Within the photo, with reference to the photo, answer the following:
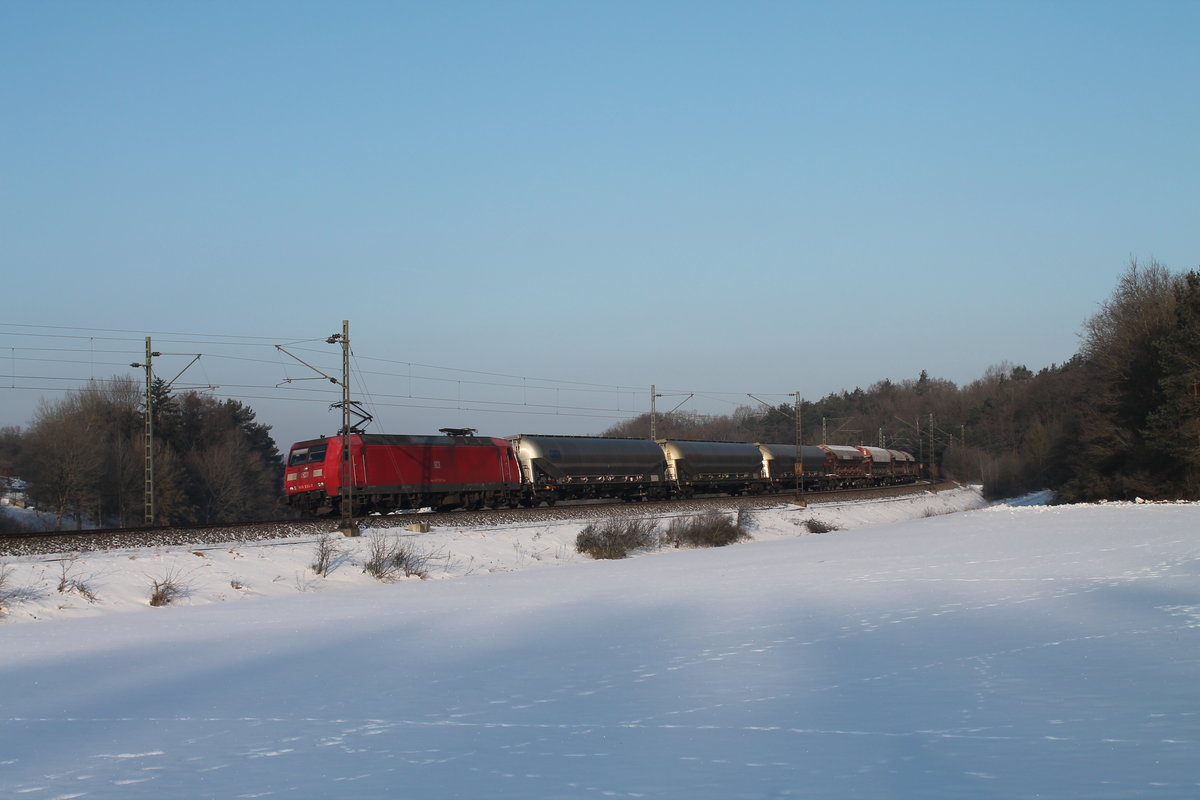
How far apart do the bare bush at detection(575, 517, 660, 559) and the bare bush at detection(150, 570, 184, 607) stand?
13.0m

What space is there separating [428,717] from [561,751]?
1.92 meters

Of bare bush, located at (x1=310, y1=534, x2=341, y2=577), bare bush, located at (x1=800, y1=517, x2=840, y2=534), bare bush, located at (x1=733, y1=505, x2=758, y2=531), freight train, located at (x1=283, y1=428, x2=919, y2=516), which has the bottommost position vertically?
bare bush, located at (x1=800, y1=517, x2=840, y2=534)

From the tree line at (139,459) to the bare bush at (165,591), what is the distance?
37373 millimetres

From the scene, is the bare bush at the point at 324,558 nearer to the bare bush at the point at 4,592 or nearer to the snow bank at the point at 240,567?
the snow bank at the point at 240,567

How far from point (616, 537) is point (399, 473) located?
8.60m

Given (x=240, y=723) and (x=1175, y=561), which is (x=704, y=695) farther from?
(x=1175, y=561)

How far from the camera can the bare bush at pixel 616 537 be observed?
1186 inches

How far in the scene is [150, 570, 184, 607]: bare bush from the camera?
18.8m

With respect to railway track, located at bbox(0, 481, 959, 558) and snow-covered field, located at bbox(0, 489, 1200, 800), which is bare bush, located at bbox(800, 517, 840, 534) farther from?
snow-covered field, located at bbox(0, 489, 1200, 800)

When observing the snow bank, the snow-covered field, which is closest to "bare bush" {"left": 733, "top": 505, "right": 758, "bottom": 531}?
the snow bank

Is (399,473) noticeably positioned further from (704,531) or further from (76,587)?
(76,587)

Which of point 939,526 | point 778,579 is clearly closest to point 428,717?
point 778,579

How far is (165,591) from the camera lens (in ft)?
62.6

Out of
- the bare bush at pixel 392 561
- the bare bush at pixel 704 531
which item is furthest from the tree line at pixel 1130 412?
the bare bush at pixel 392 561
